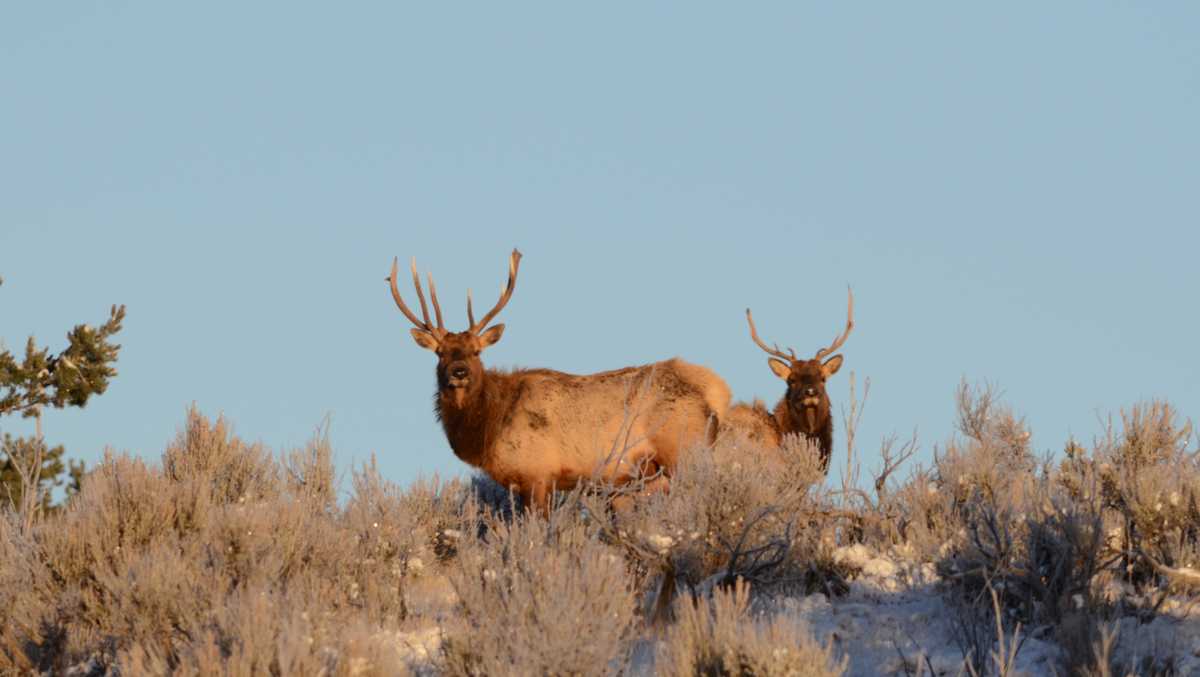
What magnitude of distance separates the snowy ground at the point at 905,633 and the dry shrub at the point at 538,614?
0.31m

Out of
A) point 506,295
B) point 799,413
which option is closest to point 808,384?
point 799,413

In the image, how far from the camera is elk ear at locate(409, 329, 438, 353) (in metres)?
12.7

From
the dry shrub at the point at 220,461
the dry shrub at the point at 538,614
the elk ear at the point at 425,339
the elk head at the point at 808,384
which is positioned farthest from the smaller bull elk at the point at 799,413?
the dry shrub at the point at 538,614

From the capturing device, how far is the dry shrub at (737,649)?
20.2ft

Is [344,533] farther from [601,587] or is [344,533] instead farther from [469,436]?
[469,436]

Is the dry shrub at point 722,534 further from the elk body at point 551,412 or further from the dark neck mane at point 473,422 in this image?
the dark neck mane at point 473,422

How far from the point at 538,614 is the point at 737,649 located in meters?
0.92

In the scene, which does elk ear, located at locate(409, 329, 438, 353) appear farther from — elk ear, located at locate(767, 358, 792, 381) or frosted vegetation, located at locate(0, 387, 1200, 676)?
elk ear, located at locate(767, 358, 792, 381)

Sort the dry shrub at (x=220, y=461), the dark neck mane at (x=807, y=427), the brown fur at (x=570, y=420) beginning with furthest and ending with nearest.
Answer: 1. the dark neck mane at (x=807, y=427)
2. the brown fur at (x=570, y=420)
3. the dry shrub at (x=220, y=461)

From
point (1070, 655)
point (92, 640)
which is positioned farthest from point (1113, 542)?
point (92, 640)

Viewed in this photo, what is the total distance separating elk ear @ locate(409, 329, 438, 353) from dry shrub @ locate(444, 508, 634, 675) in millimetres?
5201

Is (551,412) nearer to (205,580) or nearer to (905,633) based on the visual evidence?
(205,580)

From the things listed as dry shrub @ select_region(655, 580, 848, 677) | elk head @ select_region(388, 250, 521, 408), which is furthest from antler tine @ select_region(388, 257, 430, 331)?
dry shrub @ select_region(655, 580, 848, 677)

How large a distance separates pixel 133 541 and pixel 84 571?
36cm
